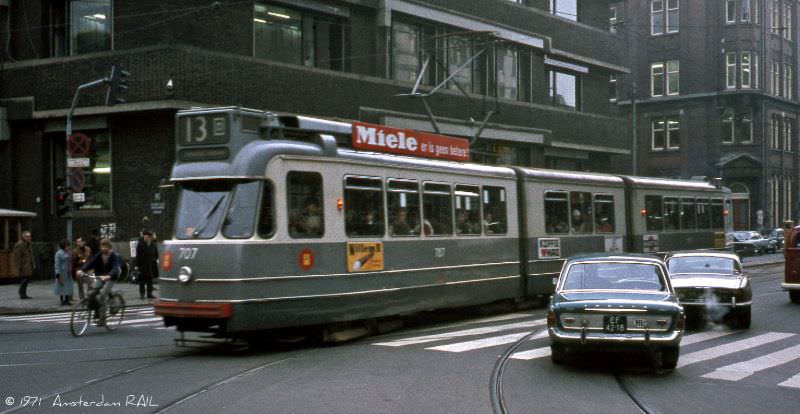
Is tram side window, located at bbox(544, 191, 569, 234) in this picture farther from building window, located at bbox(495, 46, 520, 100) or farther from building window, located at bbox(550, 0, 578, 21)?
building window, located at bbox(550, 0, 578, 21)

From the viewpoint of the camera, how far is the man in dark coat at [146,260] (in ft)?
78.7

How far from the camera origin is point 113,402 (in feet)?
29.9

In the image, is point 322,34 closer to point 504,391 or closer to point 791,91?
point 504,391

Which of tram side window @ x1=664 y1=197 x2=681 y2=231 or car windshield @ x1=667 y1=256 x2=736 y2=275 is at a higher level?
tram side window @ x1=664 y1=197 x2=681 y2=231

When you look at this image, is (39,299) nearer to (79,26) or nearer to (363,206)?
(79,26)

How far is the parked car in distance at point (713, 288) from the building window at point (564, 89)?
1053 inches

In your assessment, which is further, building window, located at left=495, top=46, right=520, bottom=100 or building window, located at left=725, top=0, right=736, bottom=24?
building window, located at left=725, top=0, right=736, bottom=24

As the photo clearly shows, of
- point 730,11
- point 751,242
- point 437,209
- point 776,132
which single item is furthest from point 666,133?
point 437,209

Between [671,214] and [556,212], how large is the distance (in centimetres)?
704

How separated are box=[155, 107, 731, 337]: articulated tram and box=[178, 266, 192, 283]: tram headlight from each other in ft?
0.05

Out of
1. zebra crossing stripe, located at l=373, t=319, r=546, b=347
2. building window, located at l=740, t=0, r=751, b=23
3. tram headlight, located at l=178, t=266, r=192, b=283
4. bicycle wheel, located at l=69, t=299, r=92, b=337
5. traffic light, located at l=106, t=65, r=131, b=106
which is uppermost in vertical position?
Answer: building window, located at l=740, t=0, r=751, b=23

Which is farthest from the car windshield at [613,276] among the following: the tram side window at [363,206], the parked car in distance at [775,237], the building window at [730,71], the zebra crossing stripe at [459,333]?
the building window at [730,71]

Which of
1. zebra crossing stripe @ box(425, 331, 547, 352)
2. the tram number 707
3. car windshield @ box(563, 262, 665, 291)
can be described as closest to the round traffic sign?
the tram number 707

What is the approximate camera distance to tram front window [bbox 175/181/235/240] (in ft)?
41.9
